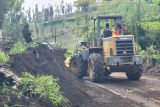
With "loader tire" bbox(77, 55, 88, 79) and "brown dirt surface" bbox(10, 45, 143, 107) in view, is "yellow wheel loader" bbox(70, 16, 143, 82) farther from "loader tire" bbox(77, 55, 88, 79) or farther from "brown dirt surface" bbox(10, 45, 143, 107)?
"brown dirt surface" bbox(10, 45, 143, 107)

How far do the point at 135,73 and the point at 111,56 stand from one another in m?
1.87

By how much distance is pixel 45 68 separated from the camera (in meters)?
15.0

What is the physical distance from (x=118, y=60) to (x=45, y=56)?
3236 millimetres

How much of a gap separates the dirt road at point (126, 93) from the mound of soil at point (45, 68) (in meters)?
0.60

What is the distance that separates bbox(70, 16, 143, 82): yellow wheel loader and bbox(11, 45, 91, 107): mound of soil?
1.59m

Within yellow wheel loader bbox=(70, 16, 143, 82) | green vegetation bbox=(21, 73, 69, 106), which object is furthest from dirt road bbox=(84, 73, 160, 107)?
green vegetation bbox=(21, 73, 69, 106)

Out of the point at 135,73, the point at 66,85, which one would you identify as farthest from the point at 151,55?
the point at 66,85

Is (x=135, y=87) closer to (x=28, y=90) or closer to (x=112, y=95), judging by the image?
(x=112, y=95)

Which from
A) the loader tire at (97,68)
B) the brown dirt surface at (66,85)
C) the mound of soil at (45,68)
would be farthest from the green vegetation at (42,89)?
the loader tire at (97,68)

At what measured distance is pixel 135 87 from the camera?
1555cm

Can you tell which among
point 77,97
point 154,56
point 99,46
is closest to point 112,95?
point 77,97

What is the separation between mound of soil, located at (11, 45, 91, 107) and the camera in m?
12.1

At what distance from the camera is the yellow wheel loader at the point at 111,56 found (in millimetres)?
16688

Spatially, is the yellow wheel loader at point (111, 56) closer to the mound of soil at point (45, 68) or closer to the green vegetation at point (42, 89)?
the mound of soil at point (45, 68)
